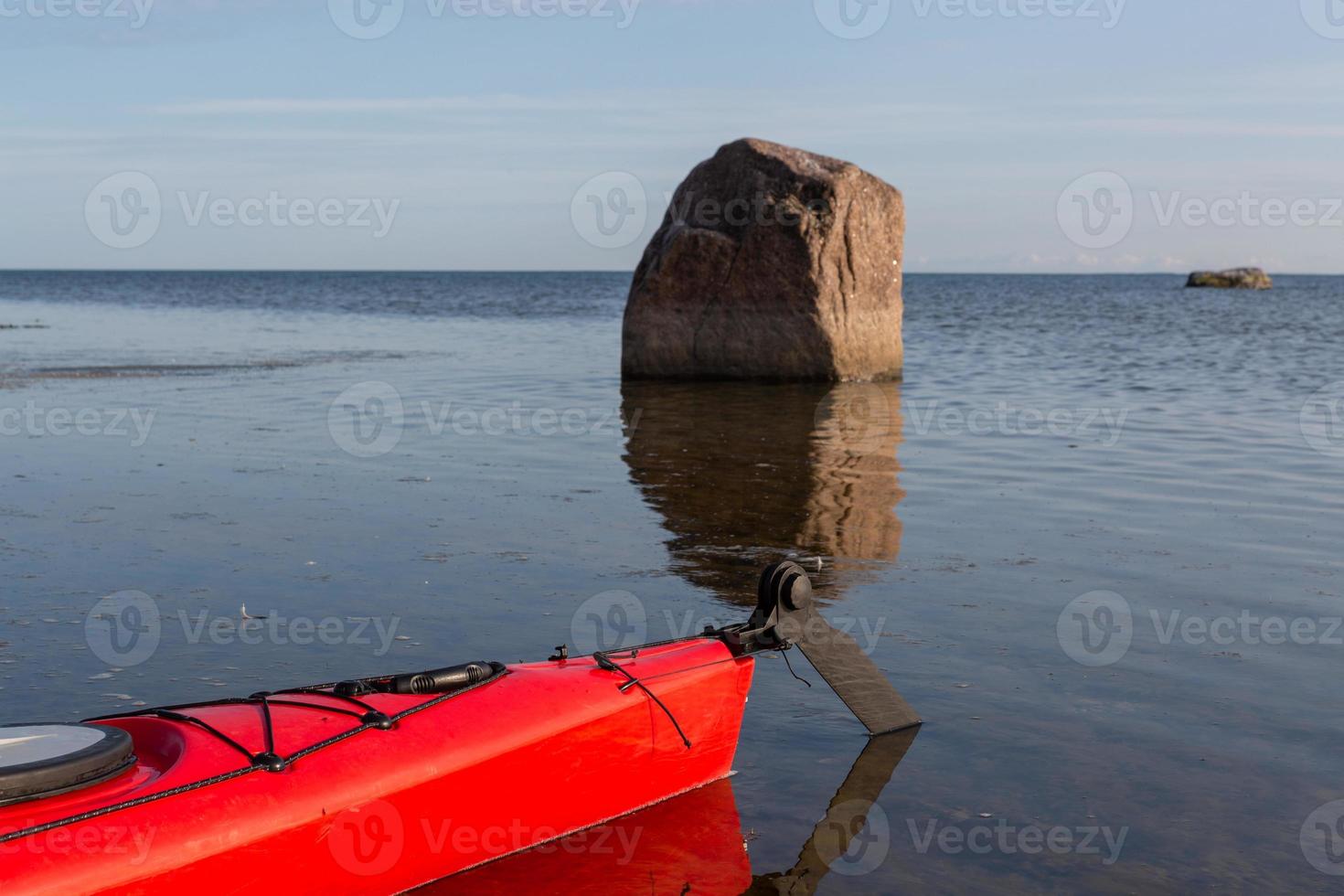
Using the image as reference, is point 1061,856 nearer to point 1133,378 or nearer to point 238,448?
point 238,448

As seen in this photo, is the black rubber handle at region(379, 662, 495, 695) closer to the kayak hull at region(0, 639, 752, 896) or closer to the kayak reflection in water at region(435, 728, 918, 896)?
the kayak hull at region(0, 639, 752, 896)

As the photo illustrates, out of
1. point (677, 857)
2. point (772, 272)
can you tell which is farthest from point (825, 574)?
point (772, 272)

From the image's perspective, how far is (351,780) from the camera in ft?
12.1

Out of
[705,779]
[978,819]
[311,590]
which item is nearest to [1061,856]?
[978,819]

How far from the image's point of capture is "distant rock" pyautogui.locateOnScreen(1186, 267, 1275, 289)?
247 feet

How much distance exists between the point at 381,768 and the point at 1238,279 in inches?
3161

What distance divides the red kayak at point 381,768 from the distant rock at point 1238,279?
78479mm

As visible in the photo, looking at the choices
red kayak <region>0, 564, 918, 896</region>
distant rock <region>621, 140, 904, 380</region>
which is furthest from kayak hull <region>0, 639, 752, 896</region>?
distant rock <region>621, 140, 904, 380</region>

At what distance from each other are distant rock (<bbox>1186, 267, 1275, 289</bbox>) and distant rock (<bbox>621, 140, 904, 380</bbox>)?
6667cm

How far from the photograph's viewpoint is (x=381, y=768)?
3.76m

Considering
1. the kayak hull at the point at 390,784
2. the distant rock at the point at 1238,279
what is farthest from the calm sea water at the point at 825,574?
the distant rock at the point at 1238,279

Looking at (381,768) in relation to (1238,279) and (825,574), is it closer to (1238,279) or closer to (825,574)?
(825,574)

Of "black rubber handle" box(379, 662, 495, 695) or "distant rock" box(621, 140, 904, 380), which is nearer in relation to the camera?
"black rubber handle" box(379, 662, 495, 695)

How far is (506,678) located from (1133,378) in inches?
616
